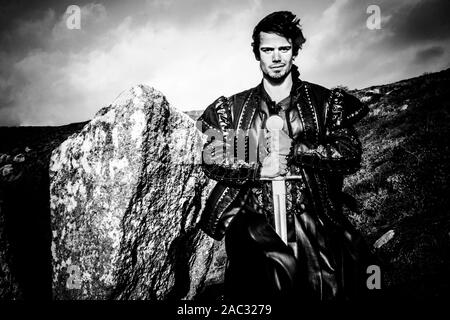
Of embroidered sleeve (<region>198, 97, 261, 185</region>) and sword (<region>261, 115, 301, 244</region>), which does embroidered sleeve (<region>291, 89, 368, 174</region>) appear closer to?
sword (<region>261, 115, 301, 244</region>)

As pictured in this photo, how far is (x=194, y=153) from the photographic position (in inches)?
116

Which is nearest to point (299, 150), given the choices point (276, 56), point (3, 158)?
point (276, 56)

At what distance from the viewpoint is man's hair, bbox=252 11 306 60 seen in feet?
8.16

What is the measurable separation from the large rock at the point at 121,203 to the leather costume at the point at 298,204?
461mm

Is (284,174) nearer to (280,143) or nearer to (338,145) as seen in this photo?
(280,143)

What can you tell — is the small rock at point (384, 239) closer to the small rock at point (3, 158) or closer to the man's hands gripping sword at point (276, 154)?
the man's hands gripping sword at point (276, 154)

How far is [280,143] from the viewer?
8.05 ft

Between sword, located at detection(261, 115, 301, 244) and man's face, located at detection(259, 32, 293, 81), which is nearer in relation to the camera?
sword, located at detection(261, 115, 301, 244)

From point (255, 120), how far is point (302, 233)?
46.3 inches

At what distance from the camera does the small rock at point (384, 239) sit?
3312mm

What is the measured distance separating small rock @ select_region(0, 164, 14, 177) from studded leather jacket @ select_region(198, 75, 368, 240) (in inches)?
74.8

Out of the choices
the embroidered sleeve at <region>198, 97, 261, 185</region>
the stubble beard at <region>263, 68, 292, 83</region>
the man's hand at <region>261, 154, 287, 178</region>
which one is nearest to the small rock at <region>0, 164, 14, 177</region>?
the embroidered sleeve at <region>198, 97, 261, 185</region>
